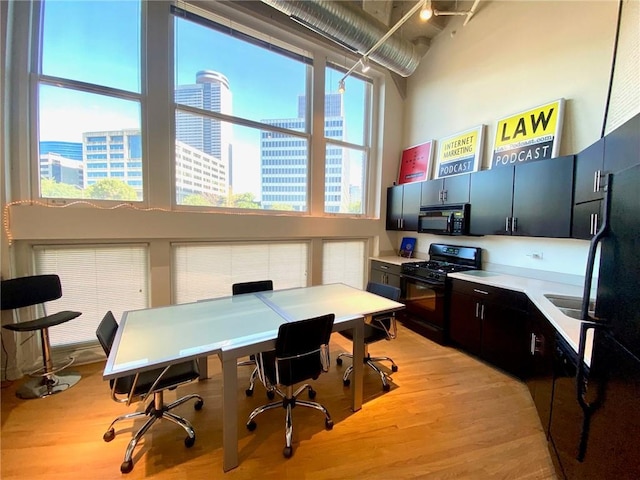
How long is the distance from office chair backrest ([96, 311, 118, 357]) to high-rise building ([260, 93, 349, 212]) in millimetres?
2354

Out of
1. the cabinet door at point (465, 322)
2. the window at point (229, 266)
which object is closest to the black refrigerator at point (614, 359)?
the cabinet door at point (465, 322)

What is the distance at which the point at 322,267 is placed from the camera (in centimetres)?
442

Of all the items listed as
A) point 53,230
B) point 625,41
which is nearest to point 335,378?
point 53,230

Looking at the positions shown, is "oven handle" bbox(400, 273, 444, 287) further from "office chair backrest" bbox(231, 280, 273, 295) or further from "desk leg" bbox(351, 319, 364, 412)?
"office chair backrest" bbox(231, 280, 273, 295)

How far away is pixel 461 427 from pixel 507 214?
221 cm

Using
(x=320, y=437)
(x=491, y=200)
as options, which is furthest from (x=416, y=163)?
(x=320, y=437)

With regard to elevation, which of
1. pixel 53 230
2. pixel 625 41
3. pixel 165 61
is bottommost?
pixel 53 230

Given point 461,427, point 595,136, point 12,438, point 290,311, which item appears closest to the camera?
point 12,438

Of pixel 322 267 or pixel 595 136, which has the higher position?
pixel 595 136

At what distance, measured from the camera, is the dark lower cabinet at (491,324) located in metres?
2.60

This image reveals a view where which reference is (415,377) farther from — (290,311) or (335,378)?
(290,311)

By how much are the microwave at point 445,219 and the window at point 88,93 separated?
12.2 ft

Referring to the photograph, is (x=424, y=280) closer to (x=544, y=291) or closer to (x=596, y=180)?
(x=544, y=291)

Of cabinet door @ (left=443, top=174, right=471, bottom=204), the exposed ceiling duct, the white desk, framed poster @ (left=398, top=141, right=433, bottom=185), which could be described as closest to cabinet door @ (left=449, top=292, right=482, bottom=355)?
the white desk
